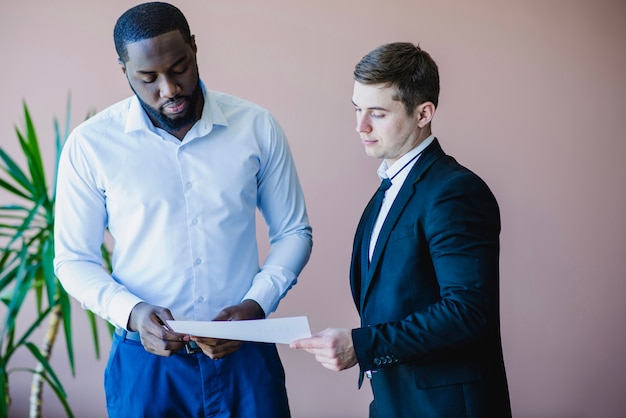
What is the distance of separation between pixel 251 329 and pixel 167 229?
401 mm

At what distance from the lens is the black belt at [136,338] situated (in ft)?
5.94

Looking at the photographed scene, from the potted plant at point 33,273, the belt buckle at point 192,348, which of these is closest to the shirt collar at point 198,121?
the belt buckle at point 192,348

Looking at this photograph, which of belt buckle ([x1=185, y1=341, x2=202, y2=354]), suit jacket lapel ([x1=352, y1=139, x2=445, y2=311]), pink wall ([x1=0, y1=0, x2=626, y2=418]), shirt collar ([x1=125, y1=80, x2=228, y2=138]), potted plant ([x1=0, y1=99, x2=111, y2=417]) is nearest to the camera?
suit jacket lapel ([x1=352, y1=139, x2=445, y2=311])

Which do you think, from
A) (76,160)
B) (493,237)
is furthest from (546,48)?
(76,160)

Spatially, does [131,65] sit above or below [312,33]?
below

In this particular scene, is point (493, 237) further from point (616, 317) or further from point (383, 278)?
point (616, 317)

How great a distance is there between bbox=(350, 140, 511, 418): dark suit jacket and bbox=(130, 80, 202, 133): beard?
606 mm

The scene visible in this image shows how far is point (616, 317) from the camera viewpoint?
11.6 feet

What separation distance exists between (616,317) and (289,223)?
2.16 m

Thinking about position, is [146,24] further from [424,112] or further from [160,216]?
[424,112]

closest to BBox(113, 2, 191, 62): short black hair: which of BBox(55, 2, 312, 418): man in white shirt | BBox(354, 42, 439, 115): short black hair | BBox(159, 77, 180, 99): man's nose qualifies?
BBox(55, 2, 312, 418): man in white shirt

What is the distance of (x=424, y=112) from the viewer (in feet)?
5.69

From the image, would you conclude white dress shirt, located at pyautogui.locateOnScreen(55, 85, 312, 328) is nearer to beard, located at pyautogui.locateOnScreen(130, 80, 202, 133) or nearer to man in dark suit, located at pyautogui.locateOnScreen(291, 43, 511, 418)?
beard, located at pyautogui.locateOnScreen(130, 80, 202, 133)

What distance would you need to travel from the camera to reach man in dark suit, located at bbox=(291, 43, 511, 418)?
1541mm
